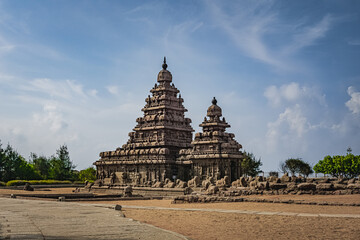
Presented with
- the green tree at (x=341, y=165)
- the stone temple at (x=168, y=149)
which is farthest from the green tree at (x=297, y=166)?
the stone temple at (x=168, y=149)

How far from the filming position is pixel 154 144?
60.2m

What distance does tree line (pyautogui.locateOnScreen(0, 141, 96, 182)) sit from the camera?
76500mm

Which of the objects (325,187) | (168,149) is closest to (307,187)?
(325,187)

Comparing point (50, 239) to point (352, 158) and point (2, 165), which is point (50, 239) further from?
point (2, 165)

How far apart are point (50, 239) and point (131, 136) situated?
54.5 metres

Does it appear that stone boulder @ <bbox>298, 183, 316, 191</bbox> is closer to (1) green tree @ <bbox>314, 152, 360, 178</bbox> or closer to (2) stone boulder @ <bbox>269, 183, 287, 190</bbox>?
(2) stone boulder @ <bbox>269, 183, 287, 190</bbox>

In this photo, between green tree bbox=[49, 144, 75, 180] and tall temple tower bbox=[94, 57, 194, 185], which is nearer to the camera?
tall temple tower bbox=[94, 57, 194, 185]

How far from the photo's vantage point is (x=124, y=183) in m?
61.0

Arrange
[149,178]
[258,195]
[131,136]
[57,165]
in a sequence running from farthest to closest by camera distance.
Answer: [57,165], [131,136], [149,178], [258,195]

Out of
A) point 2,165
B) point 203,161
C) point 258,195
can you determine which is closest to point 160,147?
point 203,161

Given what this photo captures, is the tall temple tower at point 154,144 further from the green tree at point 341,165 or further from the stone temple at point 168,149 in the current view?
the green tree at point 341,165

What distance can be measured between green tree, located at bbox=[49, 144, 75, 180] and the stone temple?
817 inches

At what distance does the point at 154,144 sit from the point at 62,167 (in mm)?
33551

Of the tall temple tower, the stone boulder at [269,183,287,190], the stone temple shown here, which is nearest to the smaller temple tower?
the stone temple
